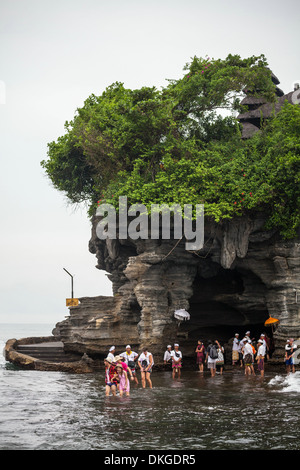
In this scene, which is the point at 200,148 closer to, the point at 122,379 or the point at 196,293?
the point at 196,293

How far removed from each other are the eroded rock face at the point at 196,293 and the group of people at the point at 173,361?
2478 millimetres

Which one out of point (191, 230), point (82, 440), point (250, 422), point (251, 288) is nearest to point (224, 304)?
point (251, 288)

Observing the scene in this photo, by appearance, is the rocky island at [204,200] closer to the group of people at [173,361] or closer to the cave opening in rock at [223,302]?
the cave opening in rock at [223,302]

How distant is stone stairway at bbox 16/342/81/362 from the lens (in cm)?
3522

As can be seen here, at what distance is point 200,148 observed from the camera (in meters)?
33.8

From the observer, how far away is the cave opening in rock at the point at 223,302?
33.4 m

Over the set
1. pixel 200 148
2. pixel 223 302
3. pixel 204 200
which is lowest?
pixel 223 302

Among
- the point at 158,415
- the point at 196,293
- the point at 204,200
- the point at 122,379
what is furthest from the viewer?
the point at 196,293

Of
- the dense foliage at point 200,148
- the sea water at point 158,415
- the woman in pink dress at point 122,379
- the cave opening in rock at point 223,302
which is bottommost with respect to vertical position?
the sea water at point 158,415

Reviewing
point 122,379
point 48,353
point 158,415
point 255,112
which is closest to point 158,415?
point 158,415

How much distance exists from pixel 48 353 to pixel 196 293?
10.9 meters

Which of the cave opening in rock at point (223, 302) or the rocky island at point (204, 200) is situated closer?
the rocky island at point (204, 200)

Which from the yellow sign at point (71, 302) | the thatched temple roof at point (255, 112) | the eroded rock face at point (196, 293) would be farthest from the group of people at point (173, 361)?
the thatched temple roof at point (255, 112)

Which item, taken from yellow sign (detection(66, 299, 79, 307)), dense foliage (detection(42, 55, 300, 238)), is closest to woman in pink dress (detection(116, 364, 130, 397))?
dense foliage (detection(42, 55, 300, 238))
